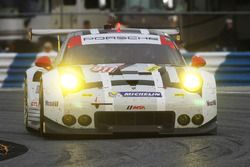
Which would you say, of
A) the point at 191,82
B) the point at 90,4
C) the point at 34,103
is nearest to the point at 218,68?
the point at 90,4

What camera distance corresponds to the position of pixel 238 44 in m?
25.1

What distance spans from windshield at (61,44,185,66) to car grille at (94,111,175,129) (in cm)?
121

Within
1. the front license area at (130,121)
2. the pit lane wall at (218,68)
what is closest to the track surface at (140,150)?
the front license area at (130,121)

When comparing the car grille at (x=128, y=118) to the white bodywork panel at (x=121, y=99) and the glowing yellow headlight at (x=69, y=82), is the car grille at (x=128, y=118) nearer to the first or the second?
the white bodywork panel at (x=121, y=99)

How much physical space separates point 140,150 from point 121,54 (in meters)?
2.47

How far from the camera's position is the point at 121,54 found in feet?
38.2

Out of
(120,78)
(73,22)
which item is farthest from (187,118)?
(73,22)

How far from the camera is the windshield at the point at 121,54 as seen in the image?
11.5 metres

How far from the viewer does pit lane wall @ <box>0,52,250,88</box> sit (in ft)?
68.6

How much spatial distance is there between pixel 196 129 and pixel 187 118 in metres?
0.20

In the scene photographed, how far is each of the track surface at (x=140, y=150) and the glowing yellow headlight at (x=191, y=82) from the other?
0.54 m

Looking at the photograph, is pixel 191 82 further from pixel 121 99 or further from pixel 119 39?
pixel 119 39

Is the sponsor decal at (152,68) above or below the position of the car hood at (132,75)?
above

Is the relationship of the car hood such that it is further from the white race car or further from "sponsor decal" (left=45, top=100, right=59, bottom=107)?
"sponsor decal" (left=45, top=100, right=59, bottom=107)
